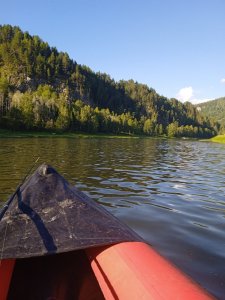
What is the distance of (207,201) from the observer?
550 inches

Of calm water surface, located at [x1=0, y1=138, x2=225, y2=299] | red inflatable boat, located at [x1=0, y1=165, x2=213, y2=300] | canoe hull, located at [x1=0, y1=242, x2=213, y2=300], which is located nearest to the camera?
canoe hull, located at [x1=0, y1=242, x2=213, y2=300]

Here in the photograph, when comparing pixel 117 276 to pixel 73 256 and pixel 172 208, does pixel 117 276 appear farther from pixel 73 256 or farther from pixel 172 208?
pixel 172 208

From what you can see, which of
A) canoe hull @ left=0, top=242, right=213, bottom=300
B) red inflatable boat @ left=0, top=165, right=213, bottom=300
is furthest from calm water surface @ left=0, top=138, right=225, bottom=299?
red inflatable boat @ left=0, top=165, right=213, bottom=300

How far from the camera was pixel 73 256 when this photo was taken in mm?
6902

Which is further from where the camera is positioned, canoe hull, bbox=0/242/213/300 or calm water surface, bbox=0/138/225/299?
calm water surface, bbox=0/138/225/299

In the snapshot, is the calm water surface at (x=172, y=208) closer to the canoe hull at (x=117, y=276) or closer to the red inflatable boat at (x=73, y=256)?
the canoe hull at (x=117, y=276)

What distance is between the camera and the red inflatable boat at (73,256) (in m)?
4.43

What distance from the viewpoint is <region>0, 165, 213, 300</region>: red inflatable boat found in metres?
4.43

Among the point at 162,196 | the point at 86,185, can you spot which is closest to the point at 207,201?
the point at 162,196

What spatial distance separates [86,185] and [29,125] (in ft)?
297

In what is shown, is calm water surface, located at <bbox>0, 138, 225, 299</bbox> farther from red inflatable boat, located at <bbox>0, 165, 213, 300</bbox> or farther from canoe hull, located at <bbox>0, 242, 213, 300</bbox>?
red inflatable boat, located at <bbox>0, 165, 213, 300</bbox>

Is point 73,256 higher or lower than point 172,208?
higher

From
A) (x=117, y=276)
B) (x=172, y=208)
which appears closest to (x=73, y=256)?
(x=117, y=276)

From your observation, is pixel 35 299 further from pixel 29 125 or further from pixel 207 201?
pixel 29 125
